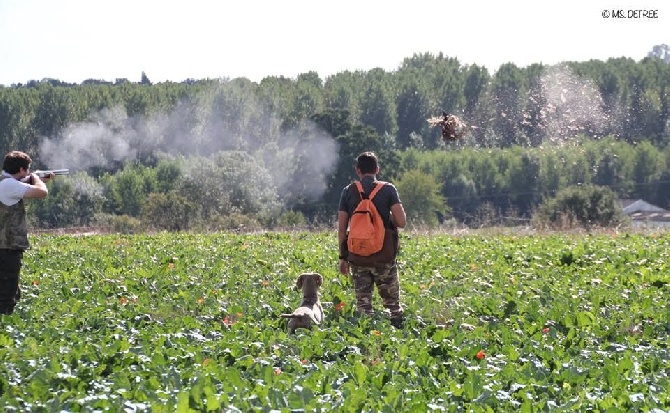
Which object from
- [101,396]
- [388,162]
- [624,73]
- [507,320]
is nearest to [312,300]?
[507,320]

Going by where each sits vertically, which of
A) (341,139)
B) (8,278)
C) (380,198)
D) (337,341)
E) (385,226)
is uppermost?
(380,198)

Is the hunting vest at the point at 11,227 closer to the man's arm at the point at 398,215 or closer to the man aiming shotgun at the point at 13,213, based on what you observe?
the man aiming shotgun at the point at 13,213

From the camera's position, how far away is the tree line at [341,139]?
73.9m

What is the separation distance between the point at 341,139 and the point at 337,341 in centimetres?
6508

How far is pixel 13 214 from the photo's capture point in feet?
32.2

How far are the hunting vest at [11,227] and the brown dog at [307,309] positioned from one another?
9.21 ft

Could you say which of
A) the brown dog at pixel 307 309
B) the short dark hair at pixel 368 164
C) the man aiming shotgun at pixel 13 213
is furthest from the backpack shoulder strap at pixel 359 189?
the man aiming shotgun at pixel 13 213

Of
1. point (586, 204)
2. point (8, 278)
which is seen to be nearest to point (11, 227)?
point (8, 278)

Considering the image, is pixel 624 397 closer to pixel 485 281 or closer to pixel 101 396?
pixel 101 396

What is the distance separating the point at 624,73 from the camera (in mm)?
115188

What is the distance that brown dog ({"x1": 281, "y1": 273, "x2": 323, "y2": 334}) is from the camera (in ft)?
30.6

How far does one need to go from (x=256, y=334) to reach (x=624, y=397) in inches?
143

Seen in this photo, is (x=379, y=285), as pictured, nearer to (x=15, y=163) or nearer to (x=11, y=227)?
(x=11, y=227)

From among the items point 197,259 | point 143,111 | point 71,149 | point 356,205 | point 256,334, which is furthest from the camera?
point 143,111
